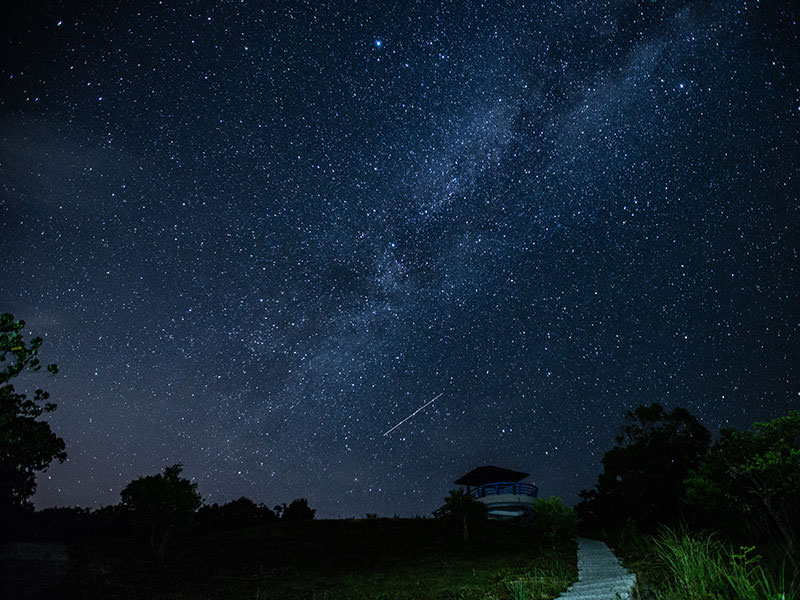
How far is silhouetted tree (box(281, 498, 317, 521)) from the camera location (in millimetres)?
26141

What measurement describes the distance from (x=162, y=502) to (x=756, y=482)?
53.6 ft

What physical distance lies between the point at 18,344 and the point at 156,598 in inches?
232

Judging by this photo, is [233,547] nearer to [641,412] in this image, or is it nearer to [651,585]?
[651,585]

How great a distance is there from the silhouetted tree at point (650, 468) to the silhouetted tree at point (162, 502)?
2263 cm

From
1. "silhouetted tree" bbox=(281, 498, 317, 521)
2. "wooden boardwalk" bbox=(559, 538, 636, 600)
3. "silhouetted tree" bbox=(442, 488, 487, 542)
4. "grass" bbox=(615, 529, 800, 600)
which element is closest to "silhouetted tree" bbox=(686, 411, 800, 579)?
"wooden boardwalk" bbox=(559, 538, 636, 600)

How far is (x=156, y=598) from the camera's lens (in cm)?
923

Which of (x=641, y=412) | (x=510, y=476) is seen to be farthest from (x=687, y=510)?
(x=510, y=476)

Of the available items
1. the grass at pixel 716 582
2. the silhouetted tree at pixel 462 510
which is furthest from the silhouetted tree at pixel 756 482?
the silhouetted tree at pixel 462 510

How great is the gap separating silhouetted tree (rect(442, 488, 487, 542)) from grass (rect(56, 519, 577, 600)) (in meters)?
0.62

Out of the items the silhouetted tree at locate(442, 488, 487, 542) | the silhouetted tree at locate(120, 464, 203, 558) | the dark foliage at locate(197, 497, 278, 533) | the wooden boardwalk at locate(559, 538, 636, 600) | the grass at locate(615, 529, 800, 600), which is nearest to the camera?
the grass at locate(615, 529, 800, 600)

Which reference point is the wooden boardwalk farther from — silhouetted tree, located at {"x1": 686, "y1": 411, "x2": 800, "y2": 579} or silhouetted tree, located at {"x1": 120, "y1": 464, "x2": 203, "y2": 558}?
silhouetted tree, located at {"x1": 120, "y1": 464, "x2": 203, "y2": 558}

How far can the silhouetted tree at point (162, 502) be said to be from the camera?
14.0 metres

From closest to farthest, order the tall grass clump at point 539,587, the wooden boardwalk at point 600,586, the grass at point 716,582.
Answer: the grass at point 716,582
the wooden boardwalk at point 600,586
the tall grass clump at point 539,587

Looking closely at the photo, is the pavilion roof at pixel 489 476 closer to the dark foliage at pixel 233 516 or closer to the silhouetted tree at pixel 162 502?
the dark foliage at pixel 233 516
